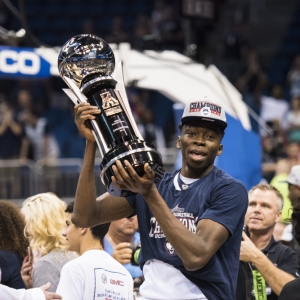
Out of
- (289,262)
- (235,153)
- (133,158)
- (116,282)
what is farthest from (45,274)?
(235,153)

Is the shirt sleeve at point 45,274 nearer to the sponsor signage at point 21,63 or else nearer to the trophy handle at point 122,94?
the trophy handle at point 122,94

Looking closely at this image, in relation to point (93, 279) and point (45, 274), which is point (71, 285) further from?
point (45, 274)

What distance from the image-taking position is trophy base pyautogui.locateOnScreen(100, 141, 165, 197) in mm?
3033

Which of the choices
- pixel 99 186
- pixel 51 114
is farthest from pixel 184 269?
pixel 51 114

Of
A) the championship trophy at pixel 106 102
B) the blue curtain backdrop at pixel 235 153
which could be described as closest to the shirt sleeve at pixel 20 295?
the championship trophy at pixel 106 102

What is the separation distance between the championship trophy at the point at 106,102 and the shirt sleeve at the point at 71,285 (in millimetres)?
813

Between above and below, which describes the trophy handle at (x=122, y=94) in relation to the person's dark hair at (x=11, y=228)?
above

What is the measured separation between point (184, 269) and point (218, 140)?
2.12 feet

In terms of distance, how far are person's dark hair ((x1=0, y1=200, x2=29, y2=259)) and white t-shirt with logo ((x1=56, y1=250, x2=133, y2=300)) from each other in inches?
33.4

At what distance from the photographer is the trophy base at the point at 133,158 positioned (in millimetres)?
A: 3033

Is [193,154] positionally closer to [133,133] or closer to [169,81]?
[133,133]

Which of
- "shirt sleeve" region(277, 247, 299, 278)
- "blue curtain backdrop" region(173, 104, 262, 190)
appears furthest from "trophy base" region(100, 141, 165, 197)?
"blue curtain backdrop" region(173, 104, 262, 190)

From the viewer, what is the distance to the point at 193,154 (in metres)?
3.53

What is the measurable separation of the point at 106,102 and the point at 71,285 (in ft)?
3.82
